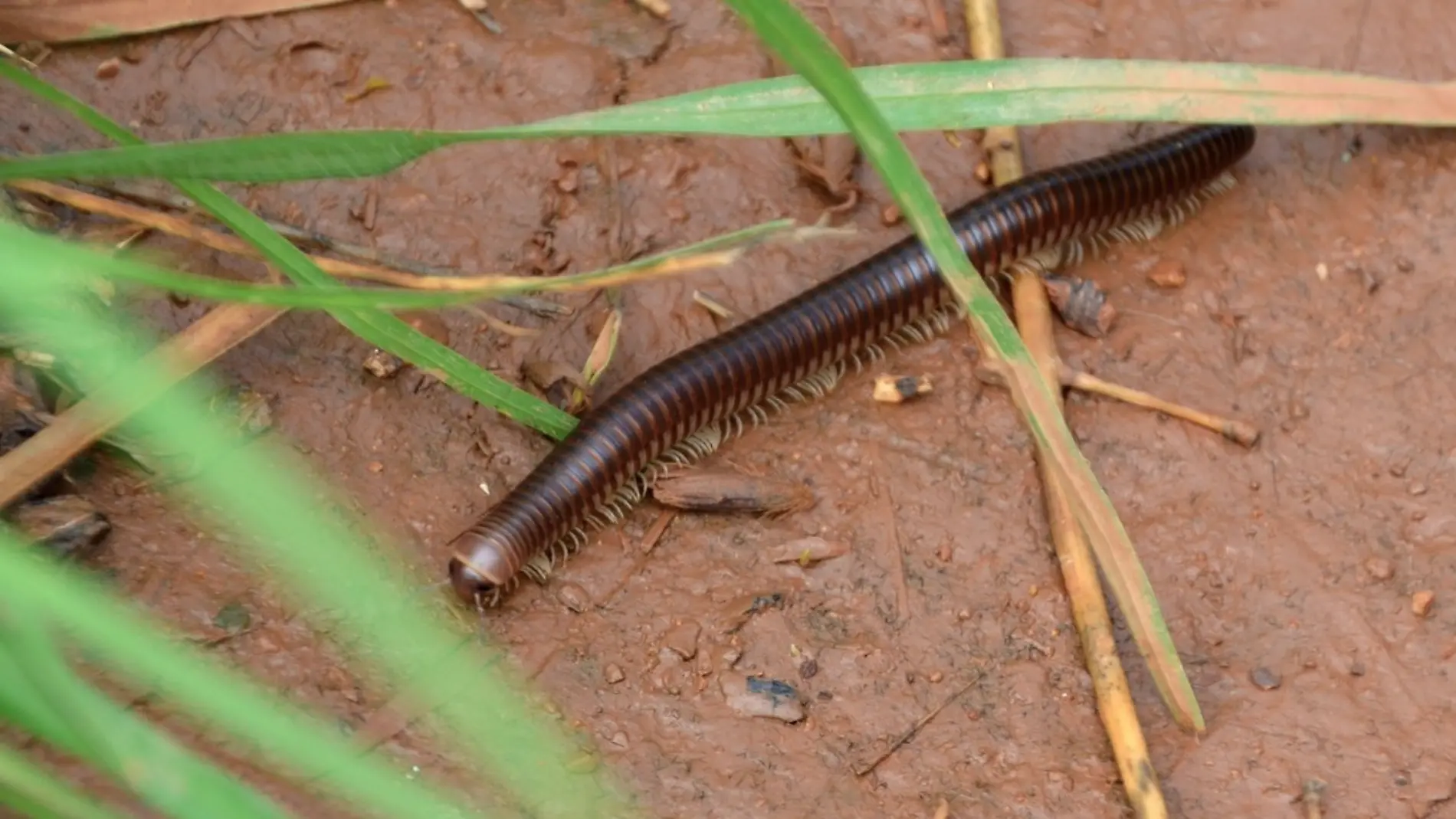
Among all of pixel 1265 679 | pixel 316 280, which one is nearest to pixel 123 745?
pixel 316 280

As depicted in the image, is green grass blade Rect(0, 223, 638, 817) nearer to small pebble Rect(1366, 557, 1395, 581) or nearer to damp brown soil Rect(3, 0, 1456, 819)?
damp brown soil Rect(3, 0, 1456, 819)

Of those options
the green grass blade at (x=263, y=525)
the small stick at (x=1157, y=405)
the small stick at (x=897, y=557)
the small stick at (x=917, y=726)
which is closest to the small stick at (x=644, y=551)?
the small stick at (x=897, y=557)

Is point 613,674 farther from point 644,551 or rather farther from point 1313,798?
point 1313,798

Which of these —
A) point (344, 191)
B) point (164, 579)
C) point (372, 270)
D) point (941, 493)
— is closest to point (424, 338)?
point (372, 270)

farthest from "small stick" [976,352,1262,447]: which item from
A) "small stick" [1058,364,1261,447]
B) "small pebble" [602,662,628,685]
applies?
"small pebble" [602,662,628,685]

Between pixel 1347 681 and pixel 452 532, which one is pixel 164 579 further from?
pixel 1347 681
